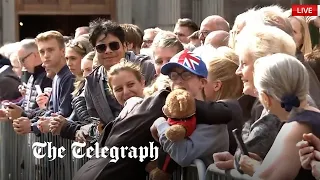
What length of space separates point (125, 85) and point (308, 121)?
1.95 metres

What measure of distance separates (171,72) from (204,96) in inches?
9.3

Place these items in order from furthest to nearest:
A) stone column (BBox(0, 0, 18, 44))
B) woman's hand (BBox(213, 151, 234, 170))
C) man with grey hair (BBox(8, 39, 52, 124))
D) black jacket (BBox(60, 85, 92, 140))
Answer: stone column (BBox(0, 0, 18, 44)) → man with grey hair (BBox(8, 39, 52, 124)) → black jacket (BBox(60, 85, 92, 140)) → woman's hand (BBox(213, 151, 234, 170))

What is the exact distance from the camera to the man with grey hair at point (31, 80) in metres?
7.78

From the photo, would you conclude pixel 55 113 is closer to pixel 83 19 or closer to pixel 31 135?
pixel 31 135

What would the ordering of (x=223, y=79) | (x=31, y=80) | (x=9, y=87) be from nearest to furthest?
1. (x=223, y=79)
2. (x=31, y=80)
3. (x=9, y=87)

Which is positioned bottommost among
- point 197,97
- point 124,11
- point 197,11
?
point 124,11

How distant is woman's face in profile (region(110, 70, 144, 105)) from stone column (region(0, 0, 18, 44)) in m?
12.7

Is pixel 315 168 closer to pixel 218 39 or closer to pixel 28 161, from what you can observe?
pixel 218 39

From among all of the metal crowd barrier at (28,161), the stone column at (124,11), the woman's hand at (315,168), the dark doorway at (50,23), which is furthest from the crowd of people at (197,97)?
the dark doorway at (50,23)

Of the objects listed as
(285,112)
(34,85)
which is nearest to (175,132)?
(285,112)

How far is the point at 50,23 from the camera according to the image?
21.0 m

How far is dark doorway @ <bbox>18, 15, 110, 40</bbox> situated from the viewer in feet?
65.8

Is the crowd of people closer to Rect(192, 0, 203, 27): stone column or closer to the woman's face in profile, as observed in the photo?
the woman's face in profile

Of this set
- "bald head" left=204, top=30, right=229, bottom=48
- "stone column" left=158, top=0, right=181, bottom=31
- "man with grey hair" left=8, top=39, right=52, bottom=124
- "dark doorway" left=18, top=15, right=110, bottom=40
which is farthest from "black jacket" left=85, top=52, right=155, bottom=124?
"dark doorway" left=18, top=15, right=110, bottom=40
